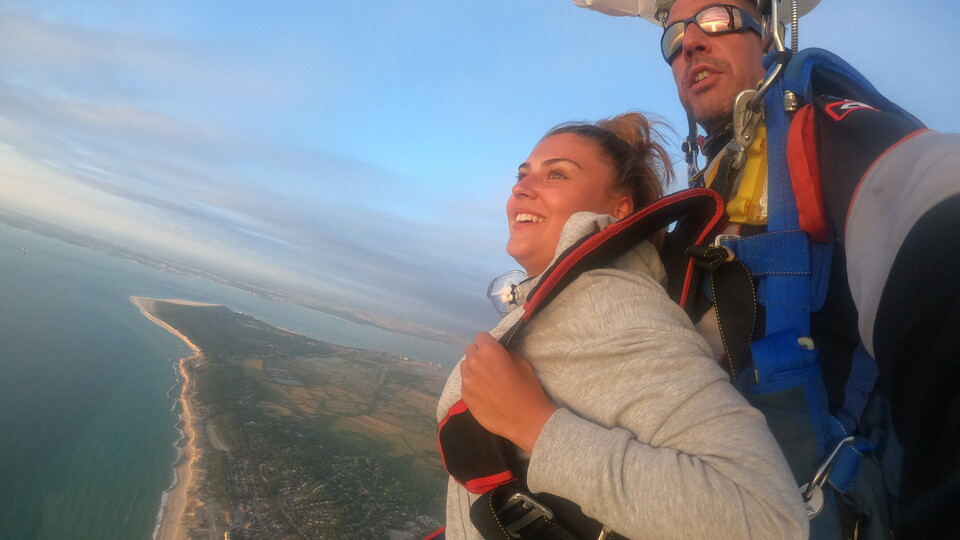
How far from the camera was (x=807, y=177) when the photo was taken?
1.29m

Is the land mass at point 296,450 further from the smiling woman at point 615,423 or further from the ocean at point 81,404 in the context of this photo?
the smiling woman at point 615,423

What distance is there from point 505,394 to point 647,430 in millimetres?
415

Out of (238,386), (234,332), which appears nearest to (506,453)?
(238,386)

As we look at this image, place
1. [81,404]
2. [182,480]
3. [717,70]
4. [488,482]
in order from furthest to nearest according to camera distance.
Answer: [81,404]
[182,480]
[717,70]
[488,482]

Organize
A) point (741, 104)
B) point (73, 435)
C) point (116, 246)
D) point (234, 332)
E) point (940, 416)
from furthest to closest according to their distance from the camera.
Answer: point (116, 246), point (234, 332), point (73, 435), point (741, 104), point (940, 416)

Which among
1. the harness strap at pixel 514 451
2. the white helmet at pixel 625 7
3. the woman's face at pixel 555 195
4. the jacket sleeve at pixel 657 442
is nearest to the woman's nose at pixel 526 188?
the woman's face at pixel 555 195

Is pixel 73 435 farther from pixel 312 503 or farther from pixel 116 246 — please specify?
pixel 116 246

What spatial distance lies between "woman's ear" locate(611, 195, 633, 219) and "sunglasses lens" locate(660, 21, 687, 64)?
0.97 meters

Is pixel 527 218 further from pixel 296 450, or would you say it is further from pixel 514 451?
pixel 296 450

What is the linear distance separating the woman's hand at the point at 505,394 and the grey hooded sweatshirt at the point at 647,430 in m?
0.07

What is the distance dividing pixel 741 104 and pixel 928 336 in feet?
4.01

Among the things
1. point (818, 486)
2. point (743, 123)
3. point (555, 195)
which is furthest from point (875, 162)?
point (555, 195)

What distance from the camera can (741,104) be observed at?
159 cm

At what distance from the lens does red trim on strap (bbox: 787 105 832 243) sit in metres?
1.28
